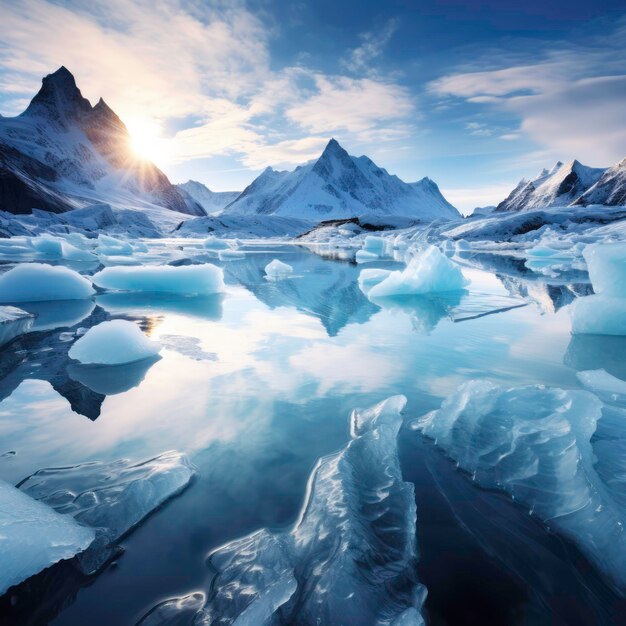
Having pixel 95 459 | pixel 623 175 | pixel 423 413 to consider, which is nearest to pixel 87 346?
pixel 95 459

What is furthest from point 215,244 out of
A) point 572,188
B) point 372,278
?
point 572,188

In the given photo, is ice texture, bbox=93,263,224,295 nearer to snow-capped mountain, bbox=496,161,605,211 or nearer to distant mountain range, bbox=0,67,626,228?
distant mountain range, bbox=0,67,626,228

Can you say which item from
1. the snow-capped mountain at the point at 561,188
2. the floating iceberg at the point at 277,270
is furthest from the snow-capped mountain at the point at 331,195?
the floating iceberg at the point at 277,270

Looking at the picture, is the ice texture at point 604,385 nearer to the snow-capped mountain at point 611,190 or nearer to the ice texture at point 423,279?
the ice texture at point 423,279

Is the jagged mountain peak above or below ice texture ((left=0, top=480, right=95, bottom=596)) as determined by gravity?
above

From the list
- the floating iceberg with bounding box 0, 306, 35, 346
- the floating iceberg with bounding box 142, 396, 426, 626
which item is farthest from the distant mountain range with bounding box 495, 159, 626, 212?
the floating iceberg with bounding box 0, 306, 35, 346
